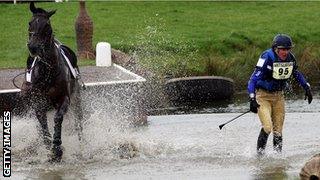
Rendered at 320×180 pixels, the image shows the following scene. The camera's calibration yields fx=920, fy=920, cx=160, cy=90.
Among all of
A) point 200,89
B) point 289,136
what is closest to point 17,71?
point 200,89

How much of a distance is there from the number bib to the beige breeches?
0.40 m

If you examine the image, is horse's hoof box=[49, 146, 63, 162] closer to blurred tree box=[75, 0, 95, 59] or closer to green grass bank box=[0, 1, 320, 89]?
green grass bank box=[0, 1, 320, 89]

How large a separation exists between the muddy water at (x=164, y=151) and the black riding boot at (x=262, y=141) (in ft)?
0.55

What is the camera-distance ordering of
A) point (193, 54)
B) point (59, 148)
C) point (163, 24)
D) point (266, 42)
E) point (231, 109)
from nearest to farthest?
point (59, 148) → point (231, 109) → point (193, 54) → point (266, 42) → point (163, 24)

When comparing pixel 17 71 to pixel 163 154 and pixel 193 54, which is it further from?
pixel 163 154

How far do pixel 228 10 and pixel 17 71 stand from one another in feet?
53.0

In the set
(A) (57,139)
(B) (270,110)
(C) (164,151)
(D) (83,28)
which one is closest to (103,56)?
(D) (83,28)

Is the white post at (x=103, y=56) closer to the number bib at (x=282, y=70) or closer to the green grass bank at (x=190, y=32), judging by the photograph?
the green grass bank at (x=190, y=32)

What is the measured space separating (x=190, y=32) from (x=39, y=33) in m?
17.1

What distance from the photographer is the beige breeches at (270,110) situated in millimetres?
14039

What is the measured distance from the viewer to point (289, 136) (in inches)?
664

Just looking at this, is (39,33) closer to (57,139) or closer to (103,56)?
(57,139)

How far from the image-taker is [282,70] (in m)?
13.9

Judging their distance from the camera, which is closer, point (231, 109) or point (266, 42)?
point (231, 109)
